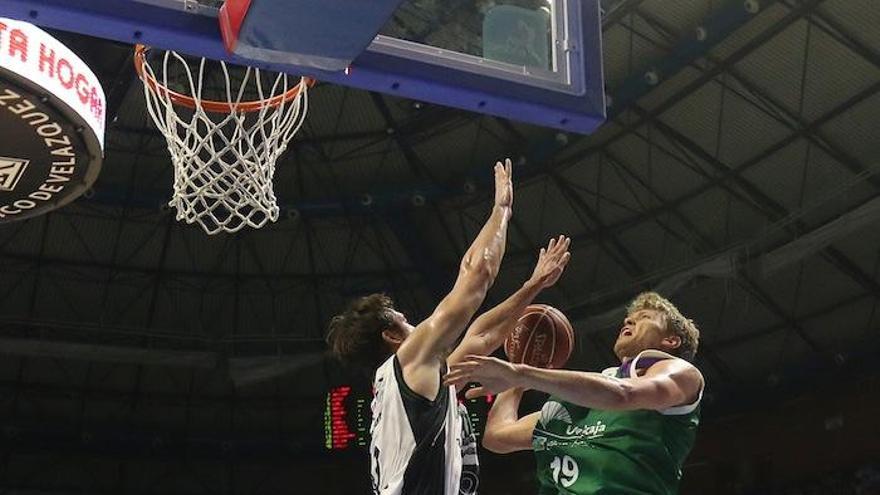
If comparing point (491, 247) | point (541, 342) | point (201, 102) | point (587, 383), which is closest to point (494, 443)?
point (541, 342)

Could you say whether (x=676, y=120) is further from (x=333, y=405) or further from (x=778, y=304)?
(x=333, y=405)

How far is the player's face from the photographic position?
432cm

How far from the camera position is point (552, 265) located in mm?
4539

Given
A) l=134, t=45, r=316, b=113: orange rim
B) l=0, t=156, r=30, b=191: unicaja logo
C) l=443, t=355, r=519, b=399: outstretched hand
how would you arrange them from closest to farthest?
l=443, t=355, r=519, b=399: outstretched hand → l=0, t=156, r=30, b=191: unicaja logo → l=134, t=45, r=316, b=113: orange rim

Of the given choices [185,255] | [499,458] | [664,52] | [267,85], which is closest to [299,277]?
[185,255]

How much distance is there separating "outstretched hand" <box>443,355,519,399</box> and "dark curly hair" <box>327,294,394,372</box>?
2.61 ft

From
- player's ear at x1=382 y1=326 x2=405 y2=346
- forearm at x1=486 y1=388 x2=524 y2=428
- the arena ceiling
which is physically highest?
the arena ceiling

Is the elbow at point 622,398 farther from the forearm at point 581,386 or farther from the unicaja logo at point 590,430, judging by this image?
the unicaja logo at point 590,430

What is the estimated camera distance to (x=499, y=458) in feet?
69.1

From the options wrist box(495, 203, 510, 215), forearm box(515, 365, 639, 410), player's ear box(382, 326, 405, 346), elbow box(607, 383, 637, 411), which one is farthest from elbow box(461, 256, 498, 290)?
elbow box(607, 383, 637, 411)

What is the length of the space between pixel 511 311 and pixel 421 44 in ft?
4.48

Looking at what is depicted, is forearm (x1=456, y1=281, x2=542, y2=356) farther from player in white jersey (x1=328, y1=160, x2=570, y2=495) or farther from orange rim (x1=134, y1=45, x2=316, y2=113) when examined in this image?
orange rim (x1=134, y1=45, x2=316, y2=113)

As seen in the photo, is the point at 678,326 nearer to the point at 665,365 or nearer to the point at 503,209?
the point at 665,365

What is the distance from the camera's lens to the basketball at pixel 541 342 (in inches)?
192
